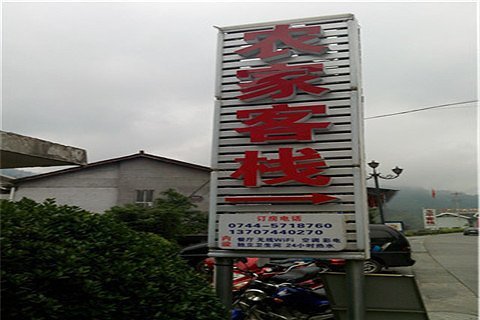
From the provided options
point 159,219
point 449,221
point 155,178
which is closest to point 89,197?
point 155,178

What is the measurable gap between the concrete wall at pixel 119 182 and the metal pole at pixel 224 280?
1209cm

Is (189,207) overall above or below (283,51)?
below

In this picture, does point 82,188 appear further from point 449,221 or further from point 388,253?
point 449,221

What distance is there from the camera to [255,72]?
4.05m

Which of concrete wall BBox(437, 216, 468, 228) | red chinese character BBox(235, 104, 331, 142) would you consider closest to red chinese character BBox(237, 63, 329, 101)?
red chinese character BBox(235, 104, 331, 142)

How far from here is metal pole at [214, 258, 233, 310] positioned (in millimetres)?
3777

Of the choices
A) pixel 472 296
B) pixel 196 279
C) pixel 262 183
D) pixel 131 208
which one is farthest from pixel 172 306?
pixel 131 208

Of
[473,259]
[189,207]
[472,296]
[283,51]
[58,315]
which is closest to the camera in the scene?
[58,315]

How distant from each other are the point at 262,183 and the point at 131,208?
364 inches

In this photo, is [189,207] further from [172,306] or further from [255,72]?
[172,306]

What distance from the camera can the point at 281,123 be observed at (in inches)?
151

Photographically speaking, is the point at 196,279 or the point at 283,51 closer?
the point at 196,279

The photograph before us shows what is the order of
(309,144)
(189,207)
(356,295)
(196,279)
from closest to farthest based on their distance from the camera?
(196,279)
(356,295)
(309,144)
(189,207)

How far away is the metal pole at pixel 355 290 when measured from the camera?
3463 mm
